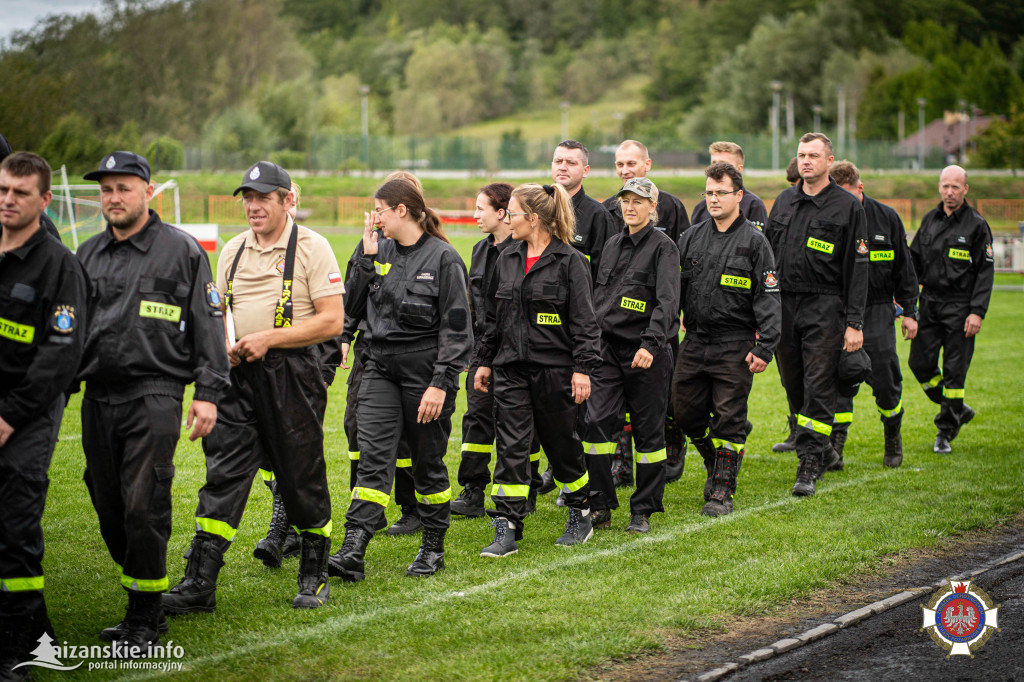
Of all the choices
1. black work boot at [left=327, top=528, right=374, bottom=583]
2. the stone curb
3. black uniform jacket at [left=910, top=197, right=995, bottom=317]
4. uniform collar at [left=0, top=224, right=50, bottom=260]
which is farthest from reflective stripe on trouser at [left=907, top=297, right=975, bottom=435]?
uniform collar at [left=0, top=224, right=50, bottom=260]

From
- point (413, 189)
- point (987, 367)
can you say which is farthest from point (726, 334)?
point (987, 367)

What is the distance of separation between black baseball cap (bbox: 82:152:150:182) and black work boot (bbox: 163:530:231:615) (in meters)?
1.86

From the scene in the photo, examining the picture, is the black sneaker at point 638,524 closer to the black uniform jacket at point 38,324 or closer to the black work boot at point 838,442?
the black work boot at point 838,442

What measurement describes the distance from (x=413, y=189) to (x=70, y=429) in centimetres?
593

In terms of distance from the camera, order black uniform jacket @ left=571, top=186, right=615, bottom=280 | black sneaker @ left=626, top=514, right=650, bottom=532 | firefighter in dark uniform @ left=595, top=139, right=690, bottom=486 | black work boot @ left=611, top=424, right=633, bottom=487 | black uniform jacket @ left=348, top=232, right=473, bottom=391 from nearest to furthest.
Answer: black uniform jacket @ left=348, top=232, right=473, bottom=391 → black sneaker @ left=626, top=514, right=650, bottom=532 → black uniform jacket @ left=571, top=186, right=615, bottom=280 → firefighter in dark uniform @ left=595, top=139, right=690, bottom=486 → black work boot @ left=611, top=424, right=633, bottom=487

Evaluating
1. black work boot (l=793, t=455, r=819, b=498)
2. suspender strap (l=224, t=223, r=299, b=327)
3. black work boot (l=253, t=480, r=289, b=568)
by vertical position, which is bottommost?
black work boot (l=793, t=455, r=819, b=498)

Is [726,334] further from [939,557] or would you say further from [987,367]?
[987,367]

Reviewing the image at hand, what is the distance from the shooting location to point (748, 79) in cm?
10731

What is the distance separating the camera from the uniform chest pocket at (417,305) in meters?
6.14

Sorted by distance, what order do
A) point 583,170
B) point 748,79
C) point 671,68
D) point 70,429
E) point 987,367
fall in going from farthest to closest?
point 671,68 < point 748,79 < point 987,367 < point 70,429 < point 583,170

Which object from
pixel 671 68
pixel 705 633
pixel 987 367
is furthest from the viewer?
pixel 671 68

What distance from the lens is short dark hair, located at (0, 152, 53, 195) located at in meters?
4.62

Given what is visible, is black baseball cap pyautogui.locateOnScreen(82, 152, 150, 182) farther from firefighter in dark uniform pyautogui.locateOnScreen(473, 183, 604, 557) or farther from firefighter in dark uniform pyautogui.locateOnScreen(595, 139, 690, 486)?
firefighter in dark uniform pyautogui.locateOnScreen(595, 139, 690, 486)

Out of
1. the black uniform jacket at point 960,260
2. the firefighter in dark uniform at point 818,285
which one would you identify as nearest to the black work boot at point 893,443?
the firefighter in dark uniform at point 818,285
